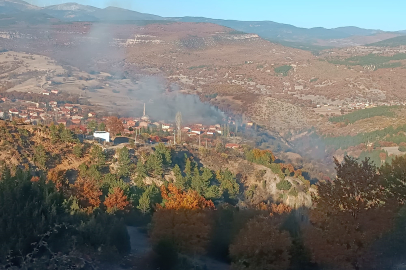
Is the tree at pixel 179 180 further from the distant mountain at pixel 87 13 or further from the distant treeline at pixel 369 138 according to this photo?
the distant mountain at pixel 87 13

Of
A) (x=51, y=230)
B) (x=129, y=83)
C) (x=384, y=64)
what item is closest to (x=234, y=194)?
(x=51, y=230)

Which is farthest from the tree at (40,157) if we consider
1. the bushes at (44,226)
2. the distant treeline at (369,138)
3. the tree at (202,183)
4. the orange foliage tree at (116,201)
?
the distant treeline at (369,138)

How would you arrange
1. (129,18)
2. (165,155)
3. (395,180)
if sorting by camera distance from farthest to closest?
(129,18) < (165,155) < (395,180)

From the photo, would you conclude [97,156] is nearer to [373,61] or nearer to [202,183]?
[202,183]

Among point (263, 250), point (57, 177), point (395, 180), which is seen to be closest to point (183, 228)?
point (263, 250)

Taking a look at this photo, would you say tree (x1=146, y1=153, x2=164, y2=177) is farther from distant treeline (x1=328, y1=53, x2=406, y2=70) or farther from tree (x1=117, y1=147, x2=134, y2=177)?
distant treeline (x1=328, y1=53, x2=406, y2=70)

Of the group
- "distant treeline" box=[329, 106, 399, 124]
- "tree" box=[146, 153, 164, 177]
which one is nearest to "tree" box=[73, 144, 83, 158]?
"tree" box=[146, 153, 164, 177]
